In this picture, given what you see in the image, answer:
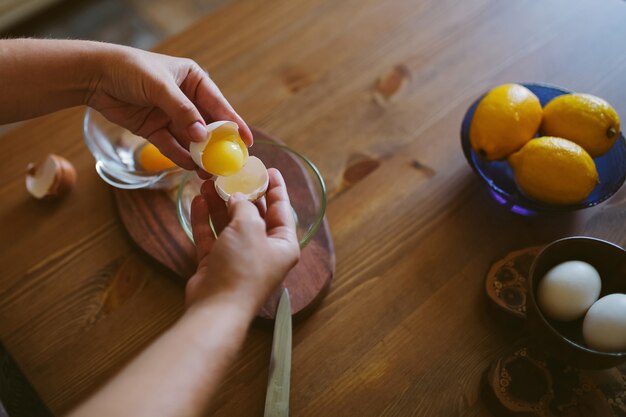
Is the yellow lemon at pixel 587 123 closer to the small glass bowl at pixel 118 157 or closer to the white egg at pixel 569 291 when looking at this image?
the white egg at pixel 569 291

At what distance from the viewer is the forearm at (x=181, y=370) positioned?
0.58 m

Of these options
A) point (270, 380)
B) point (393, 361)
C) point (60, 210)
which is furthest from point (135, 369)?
point (60, 210)

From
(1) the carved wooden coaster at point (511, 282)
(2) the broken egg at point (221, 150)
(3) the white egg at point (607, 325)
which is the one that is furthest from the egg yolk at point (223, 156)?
(3) the white egg at point (607, 325)

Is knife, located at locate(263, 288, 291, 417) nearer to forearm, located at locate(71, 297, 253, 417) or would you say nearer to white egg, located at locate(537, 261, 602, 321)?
forearm, located at locate(71, 297, 253, 417)

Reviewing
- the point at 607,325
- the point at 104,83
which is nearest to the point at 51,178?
the point at 104,83

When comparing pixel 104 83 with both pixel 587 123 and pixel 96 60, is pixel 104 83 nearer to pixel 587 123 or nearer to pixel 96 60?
pixel 96 60

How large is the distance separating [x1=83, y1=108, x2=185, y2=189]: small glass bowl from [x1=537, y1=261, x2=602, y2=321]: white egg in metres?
0.63

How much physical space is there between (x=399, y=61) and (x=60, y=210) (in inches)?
29.5

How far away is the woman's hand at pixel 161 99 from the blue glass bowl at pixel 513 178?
40 cm

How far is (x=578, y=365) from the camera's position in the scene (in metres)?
0.70

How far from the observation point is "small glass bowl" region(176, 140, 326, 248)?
0.91m

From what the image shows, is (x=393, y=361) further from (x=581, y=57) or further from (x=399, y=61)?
(x=581, y=57)

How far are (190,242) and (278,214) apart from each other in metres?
0.25

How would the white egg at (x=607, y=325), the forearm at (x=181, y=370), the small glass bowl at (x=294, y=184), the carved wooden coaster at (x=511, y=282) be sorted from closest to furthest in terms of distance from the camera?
the forearm at (x=181, y=370), the white egg at (x=607, y=325), the carved wooden coaster at (x=511, y=282), the small glass bowl at (x=294, y=184)
